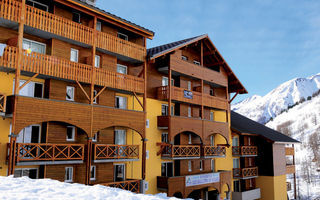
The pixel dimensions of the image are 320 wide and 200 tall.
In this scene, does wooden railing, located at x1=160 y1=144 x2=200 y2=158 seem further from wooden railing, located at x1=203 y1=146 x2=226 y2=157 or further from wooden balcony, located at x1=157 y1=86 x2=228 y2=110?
wooden balcony, located at x1=157 y1=86 x2=228 y2=110

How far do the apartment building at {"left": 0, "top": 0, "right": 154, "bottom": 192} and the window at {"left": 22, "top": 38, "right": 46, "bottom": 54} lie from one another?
6cm

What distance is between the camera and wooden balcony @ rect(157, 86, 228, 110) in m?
25.3

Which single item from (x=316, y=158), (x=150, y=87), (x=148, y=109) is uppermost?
(x=150, y=87)

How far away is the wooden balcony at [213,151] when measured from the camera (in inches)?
1105

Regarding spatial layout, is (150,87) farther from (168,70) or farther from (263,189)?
(263,189)

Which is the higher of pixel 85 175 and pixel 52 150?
pixel 52 150

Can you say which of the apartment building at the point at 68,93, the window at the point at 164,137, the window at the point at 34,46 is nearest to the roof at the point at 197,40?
the apartment building at the point at 68,93

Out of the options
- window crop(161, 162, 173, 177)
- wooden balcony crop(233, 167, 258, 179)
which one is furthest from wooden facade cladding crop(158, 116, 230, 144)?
wooden balcony crop(233, 167, 258, 179)

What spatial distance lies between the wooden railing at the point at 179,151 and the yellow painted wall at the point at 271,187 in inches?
525

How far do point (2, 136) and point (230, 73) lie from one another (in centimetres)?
2467

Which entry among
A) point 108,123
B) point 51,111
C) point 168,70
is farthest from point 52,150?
point 168,70

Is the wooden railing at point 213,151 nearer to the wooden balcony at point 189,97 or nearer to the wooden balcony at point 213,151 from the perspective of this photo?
the wooden balcony at point 213,151

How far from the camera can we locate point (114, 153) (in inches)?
798

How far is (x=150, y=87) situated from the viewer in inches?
1003
